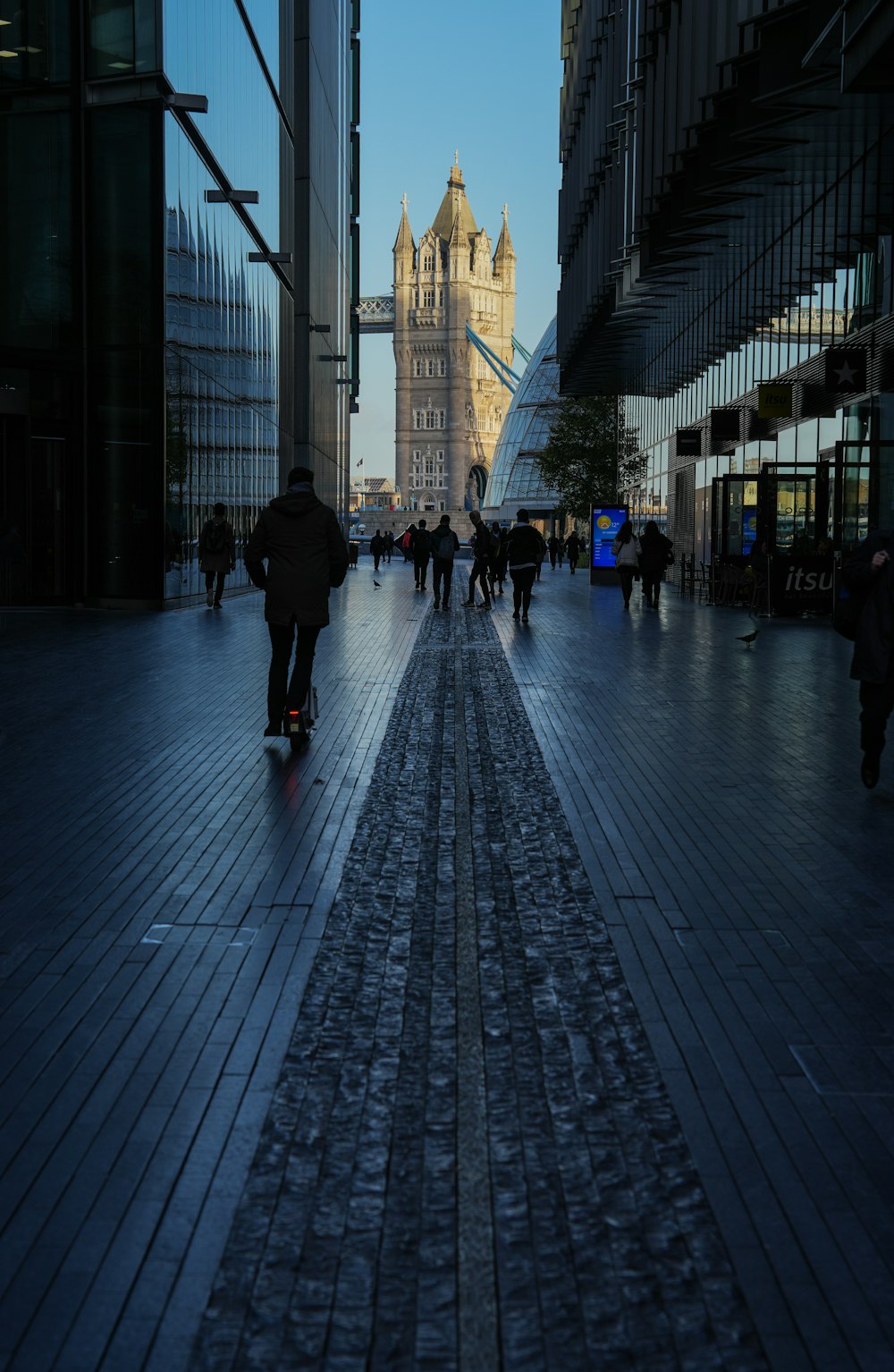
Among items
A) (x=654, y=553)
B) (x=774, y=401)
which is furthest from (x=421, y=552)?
(x=774, y=401)

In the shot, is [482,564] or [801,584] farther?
[482,564]

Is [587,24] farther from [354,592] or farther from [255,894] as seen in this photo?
[255,894]

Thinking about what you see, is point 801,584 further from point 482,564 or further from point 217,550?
point 217,550

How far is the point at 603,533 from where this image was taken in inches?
1779

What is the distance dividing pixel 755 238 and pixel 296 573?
19164mm

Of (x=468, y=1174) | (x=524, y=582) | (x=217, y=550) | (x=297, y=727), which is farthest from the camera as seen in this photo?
(x=217, y=550)

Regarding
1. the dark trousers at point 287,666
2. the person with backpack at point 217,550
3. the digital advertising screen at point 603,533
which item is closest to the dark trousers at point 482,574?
the person with backpack at point 217,550

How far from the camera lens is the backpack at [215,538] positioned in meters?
26.4

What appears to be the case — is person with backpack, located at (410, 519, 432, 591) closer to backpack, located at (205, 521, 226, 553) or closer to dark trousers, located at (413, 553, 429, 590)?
dark trousers, located at (413, 553, 429, 590)

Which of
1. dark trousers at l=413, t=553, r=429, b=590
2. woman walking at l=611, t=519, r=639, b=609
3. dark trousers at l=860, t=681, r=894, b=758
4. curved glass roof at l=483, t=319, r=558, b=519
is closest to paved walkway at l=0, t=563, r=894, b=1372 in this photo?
dark trousers at l=860, t=681, r=894, b=758

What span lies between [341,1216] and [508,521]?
4640 inches

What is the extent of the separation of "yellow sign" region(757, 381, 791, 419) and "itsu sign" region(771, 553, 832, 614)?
2.24m

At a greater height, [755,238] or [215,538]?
[755,238]

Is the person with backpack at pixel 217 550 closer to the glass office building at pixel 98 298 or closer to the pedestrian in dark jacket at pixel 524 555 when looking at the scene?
the glass office building at pixel 98 298
